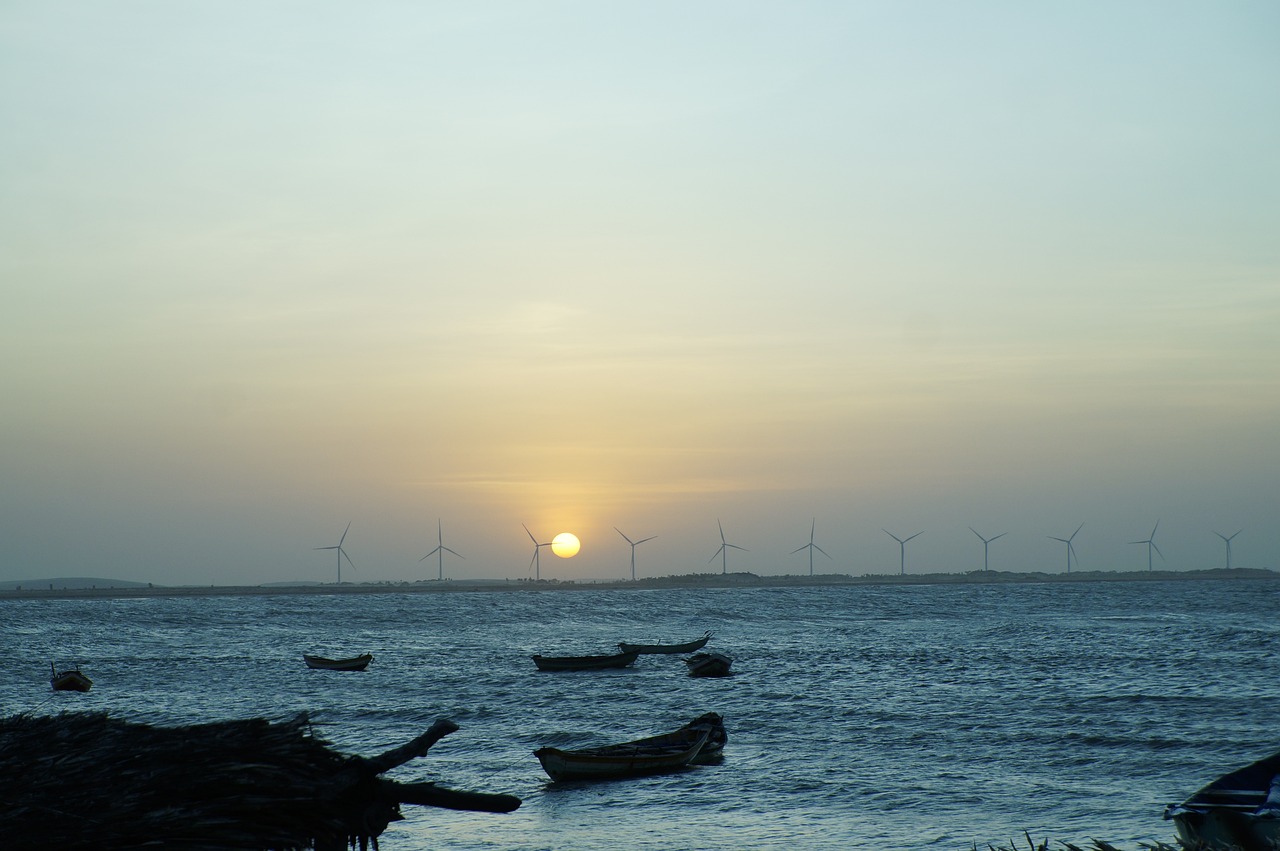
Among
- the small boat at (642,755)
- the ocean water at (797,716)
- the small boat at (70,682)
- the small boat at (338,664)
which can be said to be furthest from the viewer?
the small boat at (338,664)

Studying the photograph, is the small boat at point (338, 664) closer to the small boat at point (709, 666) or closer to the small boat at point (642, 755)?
the small boat at point (709, 666)

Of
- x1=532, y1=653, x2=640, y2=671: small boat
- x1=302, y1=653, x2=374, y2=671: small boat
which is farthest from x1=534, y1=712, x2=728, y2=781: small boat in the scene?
x1=302, y1=653, x2=374, y2=671: small boat

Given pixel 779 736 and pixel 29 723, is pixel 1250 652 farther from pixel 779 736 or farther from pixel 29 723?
pixel 29 723

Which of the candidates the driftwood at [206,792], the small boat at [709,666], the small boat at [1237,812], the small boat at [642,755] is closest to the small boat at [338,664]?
the small boat at [709,666]

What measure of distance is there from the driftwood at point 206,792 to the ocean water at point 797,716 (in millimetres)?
17911

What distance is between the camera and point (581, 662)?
83.9 meters

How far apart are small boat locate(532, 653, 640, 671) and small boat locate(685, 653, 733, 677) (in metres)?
7.63

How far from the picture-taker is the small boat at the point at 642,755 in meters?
39.2

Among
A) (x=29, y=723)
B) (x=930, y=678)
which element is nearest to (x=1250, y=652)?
(x=930, y=678)

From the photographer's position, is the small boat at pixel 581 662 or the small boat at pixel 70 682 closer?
the small boat at pixel 70 682

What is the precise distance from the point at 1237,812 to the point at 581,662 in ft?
215

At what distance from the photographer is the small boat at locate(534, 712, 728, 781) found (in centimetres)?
3919

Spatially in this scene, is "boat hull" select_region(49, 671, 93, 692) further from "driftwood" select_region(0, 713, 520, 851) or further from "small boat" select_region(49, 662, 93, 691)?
"driftwood" select_region(0, 713, 520, 851)

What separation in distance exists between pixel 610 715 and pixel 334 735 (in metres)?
14.7
